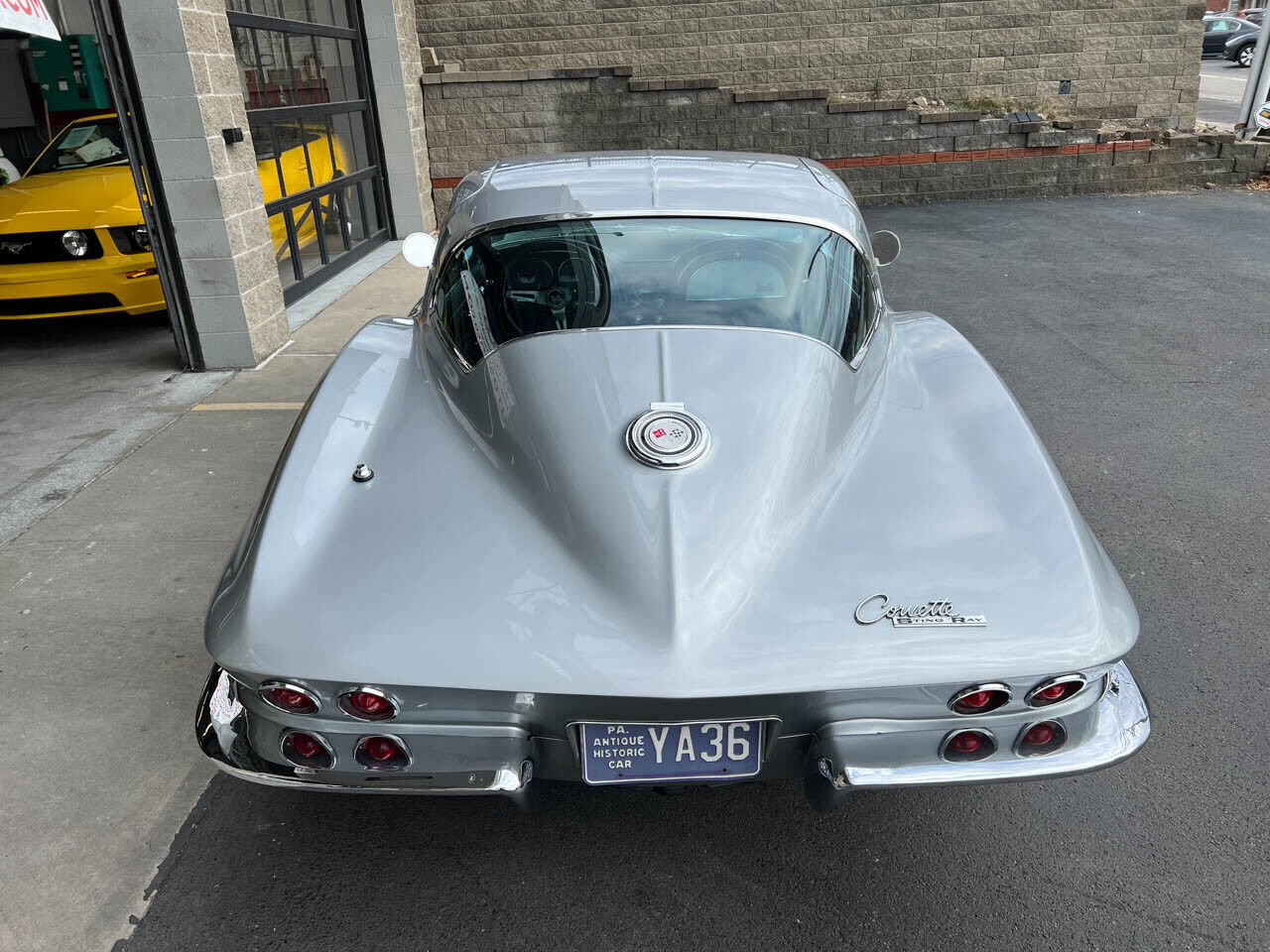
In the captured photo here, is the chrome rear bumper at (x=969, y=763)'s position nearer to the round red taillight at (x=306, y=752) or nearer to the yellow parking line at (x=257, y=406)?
the round red taillight at (x=306, y=752)

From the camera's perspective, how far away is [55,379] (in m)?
6.05

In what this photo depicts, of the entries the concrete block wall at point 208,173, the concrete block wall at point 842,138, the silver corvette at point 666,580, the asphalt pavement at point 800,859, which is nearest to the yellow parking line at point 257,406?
the concrete block wall at point 208,173

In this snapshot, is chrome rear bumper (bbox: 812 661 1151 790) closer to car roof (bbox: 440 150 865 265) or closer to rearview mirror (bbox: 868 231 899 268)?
car roof (bbox: 440 150 865 265)

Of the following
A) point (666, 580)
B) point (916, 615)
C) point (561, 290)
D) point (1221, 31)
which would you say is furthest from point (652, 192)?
point (1221, 31)

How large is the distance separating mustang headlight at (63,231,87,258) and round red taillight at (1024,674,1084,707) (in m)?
6.85

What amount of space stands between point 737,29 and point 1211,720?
464 inches

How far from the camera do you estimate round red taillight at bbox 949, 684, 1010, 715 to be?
1.85m

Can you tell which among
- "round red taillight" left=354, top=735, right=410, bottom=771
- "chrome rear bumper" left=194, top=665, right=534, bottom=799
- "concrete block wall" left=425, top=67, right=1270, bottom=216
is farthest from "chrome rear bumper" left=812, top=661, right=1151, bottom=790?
"concrete block wall" left=425, top=67, right=1270, bottom=216

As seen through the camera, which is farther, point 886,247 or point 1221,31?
point 1221,31

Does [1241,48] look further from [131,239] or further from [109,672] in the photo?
[109,672]

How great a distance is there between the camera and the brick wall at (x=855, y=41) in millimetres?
12242

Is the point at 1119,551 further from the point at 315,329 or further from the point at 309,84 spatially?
the point at 309,84

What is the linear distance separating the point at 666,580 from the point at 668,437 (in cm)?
43

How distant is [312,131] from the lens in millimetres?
8398
